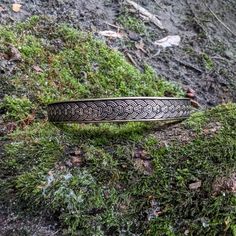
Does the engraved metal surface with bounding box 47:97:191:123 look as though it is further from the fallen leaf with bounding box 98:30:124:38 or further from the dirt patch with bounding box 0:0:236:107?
the fallen leaf with bounding box 98:30:124:38

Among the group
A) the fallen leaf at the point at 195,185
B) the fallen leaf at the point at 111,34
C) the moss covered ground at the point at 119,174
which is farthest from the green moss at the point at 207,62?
the fallen leaf at the point at 195,185

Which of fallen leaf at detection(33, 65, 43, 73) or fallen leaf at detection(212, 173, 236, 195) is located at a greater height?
fallen leaf at detection(212, 173, 236, 195)

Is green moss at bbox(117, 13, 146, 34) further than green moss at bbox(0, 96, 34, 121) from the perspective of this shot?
Yes

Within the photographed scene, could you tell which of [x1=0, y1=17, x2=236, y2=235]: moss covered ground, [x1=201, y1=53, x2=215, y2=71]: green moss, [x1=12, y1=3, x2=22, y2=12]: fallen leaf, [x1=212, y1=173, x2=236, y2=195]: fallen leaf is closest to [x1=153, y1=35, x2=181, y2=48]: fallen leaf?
[x1=201, y1=53, x2=215, y2=71]: green moss

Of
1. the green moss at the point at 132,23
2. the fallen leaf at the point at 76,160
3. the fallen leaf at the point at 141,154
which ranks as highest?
the fallen leaf at the point at 141,154

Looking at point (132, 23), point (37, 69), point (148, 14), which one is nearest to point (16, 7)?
point (37, 69)

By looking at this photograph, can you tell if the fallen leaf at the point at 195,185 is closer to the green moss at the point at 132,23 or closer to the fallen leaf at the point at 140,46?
the fallen leaf at the point at 140,46

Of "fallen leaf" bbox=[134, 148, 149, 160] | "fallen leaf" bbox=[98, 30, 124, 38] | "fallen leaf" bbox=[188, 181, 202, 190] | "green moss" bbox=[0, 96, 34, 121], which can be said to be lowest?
"green moss" bbox=[0, 96, 34, 121]

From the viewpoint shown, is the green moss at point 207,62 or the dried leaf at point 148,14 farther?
the dried leaf at point 148,14
